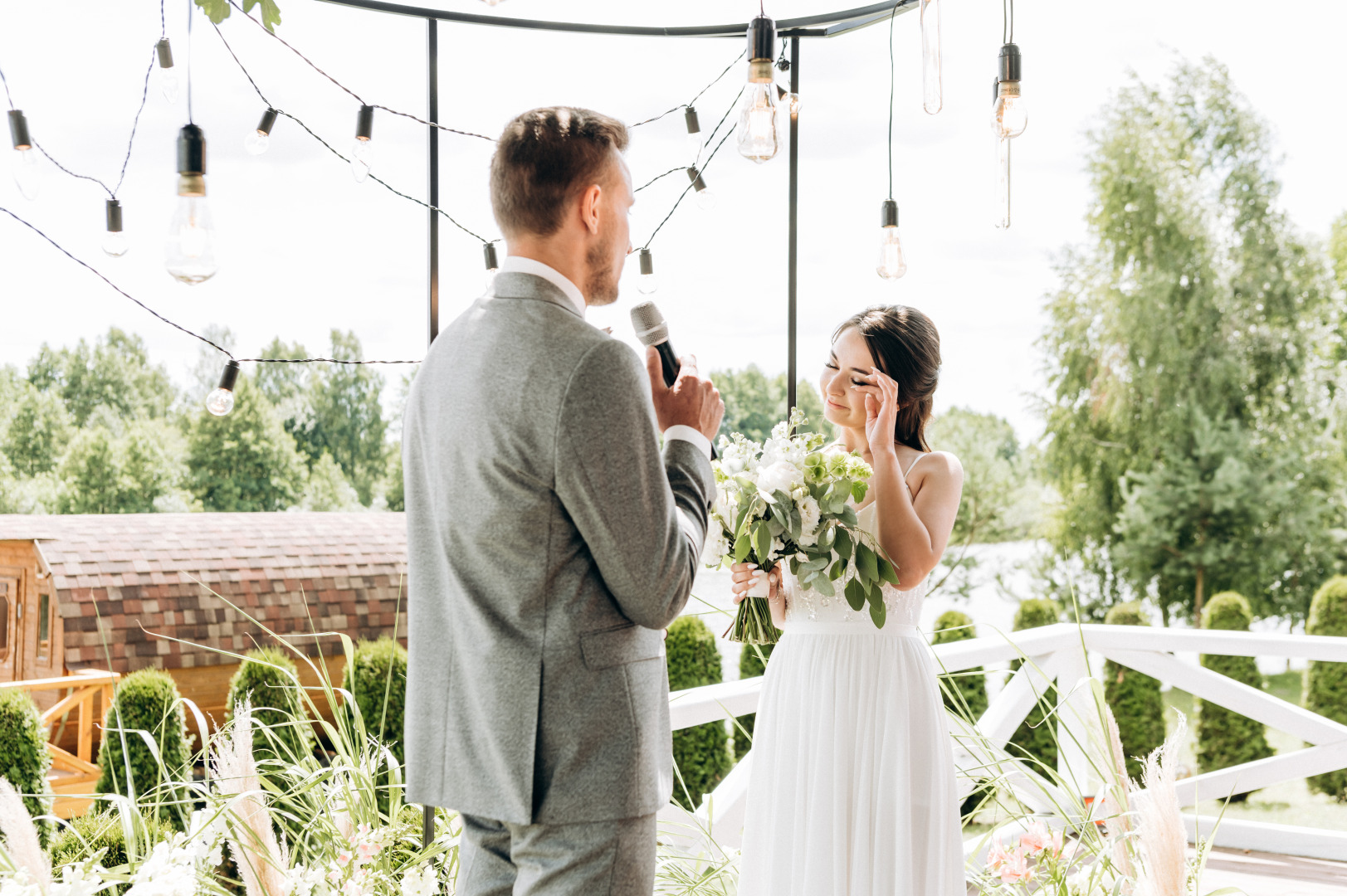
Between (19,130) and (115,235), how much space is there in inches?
8.9

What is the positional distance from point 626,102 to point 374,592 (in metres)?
11.0

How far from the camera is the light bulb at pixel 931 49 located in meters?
1.52

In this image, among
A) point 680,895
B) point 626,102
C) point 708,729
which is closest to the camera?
point 680,895

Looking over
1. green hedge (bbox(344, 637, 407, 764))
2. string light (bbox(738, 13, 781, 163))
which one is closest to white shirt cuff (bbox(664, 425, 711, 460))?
string light (bbox(738, 13, 781, 163))

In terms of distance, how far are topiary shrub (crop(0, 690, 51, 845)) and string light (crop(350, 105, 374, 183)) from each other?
3.51 metres

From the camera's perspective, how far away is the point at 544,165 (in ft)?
4.21

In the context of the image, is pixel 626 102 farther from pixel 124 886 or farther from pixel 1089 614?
pixel 124 886

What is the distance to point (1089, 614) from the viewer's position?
45.1 ft

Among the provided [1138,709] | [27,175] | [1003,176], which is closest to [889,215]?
[1003,176]

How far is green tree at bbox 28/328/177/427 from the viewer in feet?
47.4

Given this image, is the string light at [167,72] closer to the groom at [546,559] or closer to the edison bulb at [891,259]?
the groom at [546,559]

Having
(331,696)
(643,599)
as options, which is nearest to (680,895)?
(331,696)

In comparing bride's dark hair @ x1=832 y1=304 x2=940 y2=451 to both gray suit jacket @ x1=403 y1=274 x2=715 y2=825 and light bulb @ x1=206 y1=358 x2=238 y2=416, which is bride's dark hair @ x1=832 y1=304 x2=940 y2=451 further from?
light bulb @ x1=206 y1=358 x2=238 y2=416

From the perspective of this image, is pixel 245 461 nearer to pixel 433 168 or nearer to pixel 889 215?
pixel 433 168
